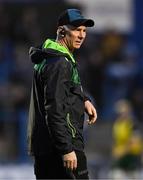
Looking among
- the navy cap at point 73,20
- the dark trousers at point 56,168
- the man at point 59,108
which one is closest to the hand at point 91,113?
the man at point 59,108

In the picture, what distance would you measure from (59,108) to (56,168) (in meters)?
0.48

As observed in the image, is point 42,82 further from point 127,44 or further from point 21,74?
point 127,44

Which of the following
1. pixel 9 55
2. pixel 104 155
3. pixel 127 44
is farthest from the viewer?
pixel 127 44

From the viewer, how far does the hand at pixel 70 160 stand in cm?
605

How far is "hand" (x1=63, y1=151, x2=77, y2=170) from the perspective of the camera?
19.9 feet

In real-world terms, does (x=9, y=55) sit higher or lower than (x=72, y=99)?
lower

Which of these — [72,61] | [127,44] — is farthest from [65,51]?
[127,44]

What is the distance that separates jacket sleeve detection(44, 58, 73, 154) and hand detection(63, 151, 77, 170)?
30mm

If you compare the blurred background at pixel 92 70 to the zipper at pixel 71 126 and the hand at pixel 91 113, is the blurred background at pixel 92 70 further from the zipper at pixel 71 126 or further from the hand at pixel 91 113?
the zipper at pixel 71 126

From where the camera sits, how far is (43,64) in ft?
20.5

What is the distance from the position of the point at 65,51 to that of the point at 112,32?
10.1 m

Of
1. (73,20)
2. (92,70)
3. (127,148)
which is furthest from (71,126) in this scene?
(92,70)

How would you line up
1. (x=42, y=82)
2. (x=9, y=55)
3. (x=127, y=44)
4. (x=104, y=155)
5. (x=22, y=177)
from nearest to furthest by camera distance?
(x=42, y=82) → (x=22, y=177) → (x=104, y=155) → (x=9, y=55) → (x=127, y=44)

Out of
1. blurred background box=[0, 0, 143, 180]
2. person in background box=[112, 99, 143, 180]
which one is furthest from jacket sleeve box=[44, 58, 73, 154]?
blurred background box=[0, 0, 143, 180]
